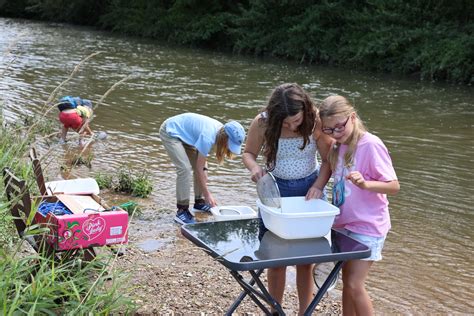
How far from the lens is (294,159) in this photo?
389cm

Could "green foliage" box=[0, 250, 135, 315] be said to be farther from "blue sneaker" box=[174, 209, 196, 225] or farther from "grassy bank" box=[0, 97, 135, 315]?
"blue sneaker" box=[174, 209, 196, 225]

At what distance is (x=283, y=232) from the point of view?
3.29 metres

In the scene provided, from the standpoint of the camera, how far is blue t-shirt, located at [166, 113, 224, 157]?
561cm

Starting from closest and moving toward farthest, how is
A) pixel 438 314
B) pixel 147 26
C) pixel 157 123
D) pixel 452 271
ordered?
pixel 438 314
pixel 452 271
pixel 157 123
pixel 147 26

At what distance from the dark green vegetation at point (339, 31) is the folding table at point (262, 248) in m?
16.3

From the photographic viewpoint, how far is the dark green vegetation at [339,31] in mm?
19594

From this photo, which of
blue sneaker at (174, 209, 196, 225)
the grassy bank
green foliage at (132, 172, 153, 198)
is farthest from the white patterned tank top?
green foliage at (132, 172, 153, 198)

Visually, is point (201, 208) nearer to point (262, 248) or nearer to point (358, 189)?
point (358, 189)

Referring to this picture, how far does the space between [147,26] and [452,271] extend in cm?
2985

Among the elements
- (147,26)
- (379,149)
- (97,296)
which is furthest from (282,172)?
(147,26)

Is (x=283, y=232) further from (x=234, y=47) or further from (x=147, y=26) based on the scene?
(x=147, y=26)

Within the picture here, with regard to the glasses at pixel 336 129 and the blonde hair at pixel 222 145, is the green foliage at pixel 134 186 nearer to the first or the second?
the blonde hair at pixel 222 145

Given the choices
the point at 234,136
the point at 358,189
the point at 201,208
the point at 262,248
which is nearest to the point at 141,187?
the point at 201,208

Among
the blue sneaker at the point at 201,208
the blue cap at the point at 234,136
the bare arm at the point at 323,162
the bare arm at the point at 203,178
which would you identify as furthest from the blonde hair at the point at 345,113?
the blue sneaker at the point at 201,208
